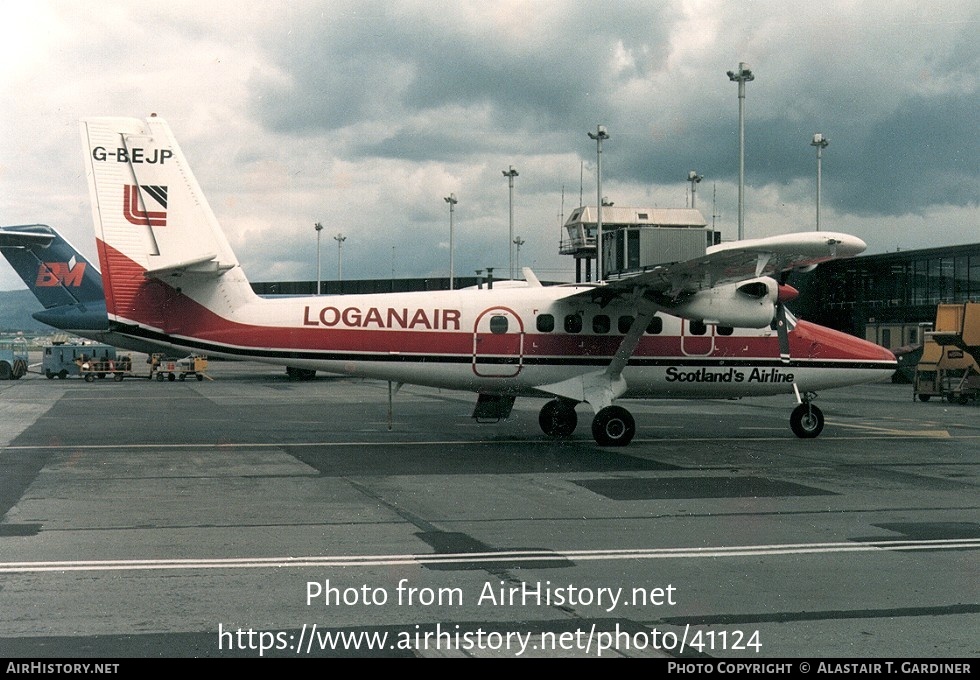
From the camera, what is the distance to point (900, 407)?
3328 centimetres

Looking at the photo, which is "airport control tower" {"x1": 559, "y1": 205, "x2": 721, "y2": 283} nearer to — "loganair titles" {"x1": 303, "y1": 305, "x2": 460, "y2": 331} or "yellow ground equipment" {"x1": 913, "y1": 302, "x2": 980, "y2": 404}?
"yellow ground equipment" {"x1": 913, "y1": 302, "x2": 980, "y2": 404}

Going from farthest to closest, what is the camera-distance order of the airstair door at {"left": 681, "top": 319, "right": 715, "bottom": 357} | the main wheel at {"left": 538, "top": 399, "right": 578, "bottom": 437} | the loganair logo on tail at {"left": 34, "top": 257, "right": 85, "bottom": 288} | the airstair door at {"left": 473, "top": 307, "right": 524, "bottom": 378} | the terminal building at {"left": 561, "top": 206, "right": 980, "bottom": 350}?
the terminal building at {"left": 561, "top": 206, "right": 980, "bottom": 350} < the loganair logo on tail at {"left": 34, "top": 257, "right": 85, "bottom": 288} < the main wheel at {"left": 538, "top": 399, "right": 578, "bottom": 437} < the airstair door at {"left": 681, "top": 319, "right": 715, "bottom": 357} < the airstair door at {"left": 473, "top": 307, "right": 524, "bottom": 378}

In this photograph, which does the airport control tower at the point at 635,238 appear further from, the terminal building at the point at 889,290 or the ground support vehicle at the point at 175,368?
the ground support vehicle at the point at 175,368

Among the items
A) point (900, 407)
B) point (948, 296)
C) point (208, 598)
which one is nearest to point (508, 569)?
point (208, 598)

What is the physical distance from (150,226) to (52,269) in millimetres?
29551

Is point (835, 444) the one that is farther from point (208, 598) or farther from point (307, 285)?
point (307, 285)

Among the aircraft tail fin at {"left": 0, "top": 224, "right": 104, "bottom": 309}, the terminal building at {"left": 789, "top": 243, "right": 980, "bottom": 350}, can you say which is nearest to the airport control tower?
the terminal building at {"left": 789, "top": 243, "right": 980, "bottom": 350}

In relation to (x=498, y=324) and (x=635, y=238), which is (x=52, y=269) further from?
(x=498, y=324)

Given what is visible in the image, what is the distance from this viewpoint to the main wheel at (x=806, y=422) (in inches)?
888

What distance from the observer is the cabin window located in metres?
20.7

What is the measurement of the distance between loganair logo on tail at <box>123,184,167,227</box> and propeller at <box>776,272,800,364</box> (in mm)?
12591

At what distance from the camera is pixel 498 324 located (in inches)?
814

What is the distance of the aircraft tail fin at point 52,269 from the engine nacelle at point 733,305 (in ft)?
111

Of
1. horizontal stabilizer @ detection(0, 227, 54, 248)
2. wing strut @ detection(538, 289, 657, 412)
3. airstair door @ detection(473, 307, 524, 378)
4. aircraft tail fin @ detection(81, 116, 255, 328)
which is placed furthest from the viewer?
horizontal stabilizer @ detection(0, 227, 54, 248)
